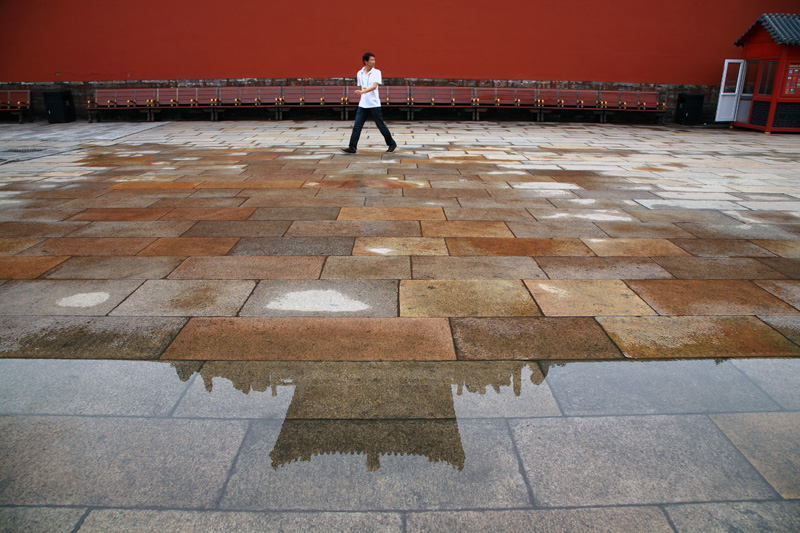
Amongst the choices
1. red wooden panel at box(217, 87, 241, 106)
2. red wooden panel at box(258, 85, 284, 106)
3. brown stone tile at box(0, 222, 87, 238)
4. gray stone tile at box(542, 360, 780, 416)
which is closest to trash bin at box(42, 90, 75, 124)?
red wooden panel at box(217, 87, 241, 106)

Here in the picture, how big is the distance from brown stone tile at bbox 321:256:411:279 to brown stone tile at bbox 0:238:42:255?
2.82m

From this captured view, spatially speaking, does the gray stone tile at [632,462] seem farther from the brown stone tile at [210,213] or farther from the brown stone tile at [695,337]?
the brown stone tile at [210,213]

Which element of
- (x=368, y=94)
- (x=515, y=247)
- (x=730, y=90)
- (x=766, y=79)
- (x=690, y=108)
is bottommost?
(x=515, y=247)

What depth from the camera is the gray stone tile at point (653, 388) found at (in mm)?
2555

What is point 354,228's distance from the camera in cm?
540

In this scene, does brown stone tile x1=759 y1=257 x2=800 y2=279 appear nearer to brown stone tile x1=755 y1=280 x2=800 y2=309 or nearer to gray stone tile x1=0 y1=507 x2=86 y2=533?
brown stone tile x1=755 y1=280 x2=800 y2=309

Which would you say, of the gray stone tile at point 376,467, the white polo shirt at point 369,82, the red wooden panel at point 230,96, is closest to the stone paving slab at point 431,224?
the white polo shirt at point 369,82

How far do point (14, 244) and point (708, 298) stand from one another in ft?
A: 19.3

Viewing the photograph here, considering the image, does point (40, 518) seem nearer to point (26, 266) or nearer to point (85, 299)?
point (85, 299)

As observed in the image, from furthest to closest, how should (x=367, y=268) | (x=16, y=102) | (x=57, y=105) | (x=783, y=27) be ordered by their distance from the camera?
1. (x=16, y=102)
2. (x=57, y=105)
3. (x=783, y=27)
4. (x=367, y=268)

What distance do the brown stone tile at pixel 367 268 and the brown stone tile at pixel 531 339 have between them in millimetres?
917

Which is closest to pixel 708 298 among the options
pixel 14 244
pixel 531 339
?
pixel 531 339

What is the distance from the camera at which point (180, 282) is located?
4055mm

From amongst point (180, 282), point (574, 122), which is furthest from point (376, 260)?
point (574, 122)
